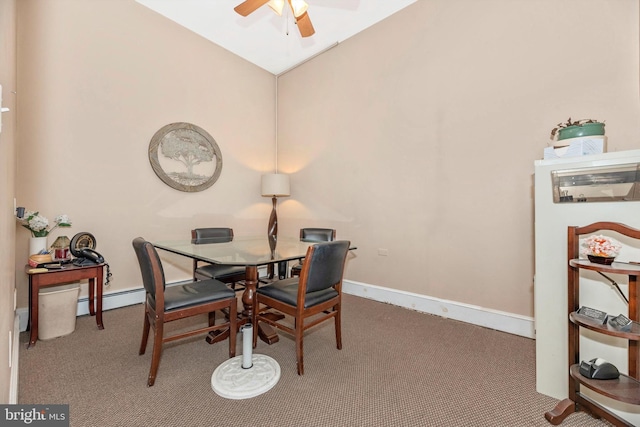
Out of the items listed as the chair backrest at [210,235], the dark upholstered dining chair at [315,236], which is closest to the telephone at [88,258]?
the chair backrest at [210,235]

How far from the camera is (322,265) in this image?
184 centimetres

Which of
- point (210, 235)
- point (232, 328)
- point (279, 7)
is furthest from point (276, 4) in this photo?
point (232, 328)

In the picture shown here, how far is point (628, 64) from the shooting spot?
6.29ft

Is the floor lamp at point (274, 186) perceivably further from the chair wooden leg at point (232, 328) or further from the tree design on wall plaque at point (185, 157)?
the chair wooden leg at point (232, 328)

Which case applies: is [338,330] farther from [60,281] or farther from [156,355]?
[60,281]

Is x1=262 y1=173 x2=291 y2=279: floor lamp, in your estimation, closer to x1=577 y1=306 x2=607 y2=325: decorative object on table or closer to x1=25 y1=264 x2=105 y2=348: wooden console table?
x1=25 y1=264 x2=105 y2=348: wooden console table

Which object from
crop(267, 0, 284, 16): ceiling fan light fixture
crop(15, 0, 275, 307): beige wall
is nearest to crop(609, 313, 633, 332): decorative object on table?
crop(267, 0, 284, 16): ceiling fan light fixture

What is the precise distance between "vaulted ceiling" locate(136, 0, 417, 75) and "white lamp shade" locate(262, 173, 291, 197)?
178 centimetres

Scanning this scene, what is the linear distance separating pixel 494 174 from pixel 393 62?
1.73 metres

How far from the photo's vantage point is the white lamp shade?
393 cm

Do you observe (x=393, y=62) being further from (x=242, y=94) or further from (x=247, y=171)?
(x=247, y=171)

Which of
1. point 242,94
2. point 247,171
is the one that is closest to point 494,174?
point 247,171

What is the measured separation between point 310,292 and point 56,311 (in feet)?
7.12

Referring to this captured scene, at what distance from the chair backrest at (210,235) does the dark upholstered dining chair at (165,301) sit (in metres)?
0.82
